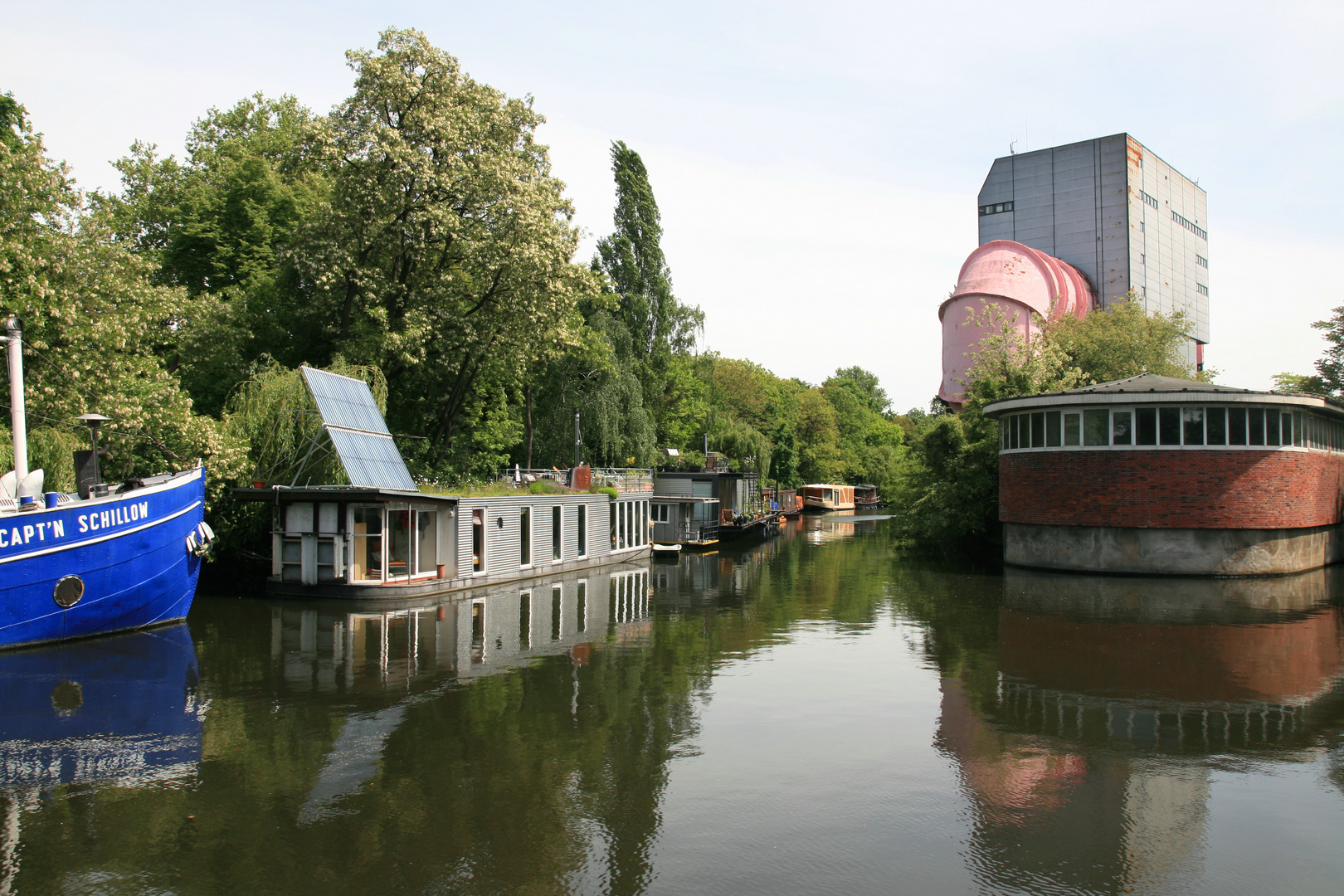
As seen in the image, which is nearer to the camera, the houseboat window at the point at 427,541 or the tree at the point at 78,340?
the tree at the point at 78,340

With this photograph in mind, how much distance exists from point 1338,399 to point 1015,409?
2328 cm

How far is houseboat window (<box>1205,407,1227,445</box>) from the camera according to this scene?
25562mm

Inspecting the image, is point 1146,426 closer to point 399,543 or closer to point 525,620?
point 525,620

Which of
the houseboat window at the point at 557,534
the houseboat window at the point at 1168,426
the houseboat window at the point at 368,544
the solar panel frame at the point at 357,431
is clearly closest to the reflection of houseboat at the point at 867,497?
the houseboat window at the point at 1168,426

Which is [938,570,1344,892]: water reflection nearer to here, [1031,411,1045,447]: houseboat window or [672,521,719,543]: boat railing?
[1031,411,1045,447]: houseboat window

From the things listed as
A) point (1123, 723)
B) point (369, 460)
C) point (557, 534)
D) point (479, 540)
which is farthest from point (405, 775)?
Result: point (557, 534)

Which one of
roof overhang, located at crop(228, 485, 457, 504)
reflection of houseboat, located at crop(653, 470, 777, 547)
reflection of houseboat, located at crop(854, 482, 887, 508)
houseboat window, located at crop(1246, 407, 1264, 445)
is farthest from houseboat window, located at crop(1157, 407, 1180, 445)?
reflection of houseboat, located at crop(854, 482, 887, 508)

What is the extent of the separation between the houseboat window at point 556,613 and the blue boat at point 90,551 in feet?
23.5

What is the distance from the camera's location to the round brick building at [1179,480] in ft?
83.7

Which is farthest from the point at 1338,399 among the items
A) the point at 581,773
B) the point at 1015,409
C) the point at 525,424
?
the point at 581,773

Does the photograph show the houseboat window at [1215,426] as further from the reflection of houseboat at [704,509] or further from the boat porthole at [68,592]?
the boat porthole at [68,592]

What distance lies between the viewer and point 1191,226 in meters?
68.9

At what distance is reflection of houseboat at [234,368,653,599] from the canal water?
9.20ft

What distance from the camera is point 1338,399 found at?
1638 inches
